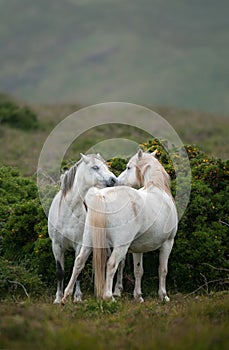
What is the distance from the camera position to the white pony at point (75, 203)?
29.2 feet

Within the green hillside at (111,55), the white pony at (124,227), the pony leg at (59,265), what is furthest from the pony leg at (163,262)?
the green hillside at (111,55)

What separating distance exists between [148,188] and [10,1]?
19639 centimetres

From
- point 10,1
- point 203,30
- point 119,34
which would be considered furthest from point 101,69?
point 10,1

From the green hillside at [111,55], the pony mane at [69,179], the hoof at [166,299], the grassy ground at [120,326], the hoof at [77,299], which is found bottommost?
the hoof at [77,299]

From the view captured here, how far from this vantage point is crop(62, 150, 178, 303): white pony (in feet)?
27.0

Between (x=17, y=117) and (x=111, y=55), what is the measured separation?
111540mm

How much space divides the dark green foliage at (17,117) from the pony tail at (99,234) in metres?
24.7

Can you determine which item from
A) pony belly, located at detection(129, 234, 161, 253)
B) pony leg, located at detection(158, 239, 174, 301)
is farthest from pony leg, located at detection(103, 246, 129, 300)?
pony leg, located at detection(158, 239, 174, 301)

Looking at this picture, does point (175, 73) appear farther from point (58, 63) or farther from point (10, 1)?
point (10, 1)

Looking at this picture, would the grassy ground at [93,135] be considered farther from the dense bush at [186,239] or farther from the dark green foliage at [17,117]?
the dense bush at [186,239]

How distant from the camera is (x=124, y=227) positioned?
8312 millimetres

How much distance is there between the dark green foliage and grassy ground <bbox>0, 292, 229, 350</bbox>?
25181 mm

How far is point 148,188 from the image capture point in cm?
929

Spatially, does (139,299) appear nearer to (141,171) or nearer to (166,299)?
(166,299)
